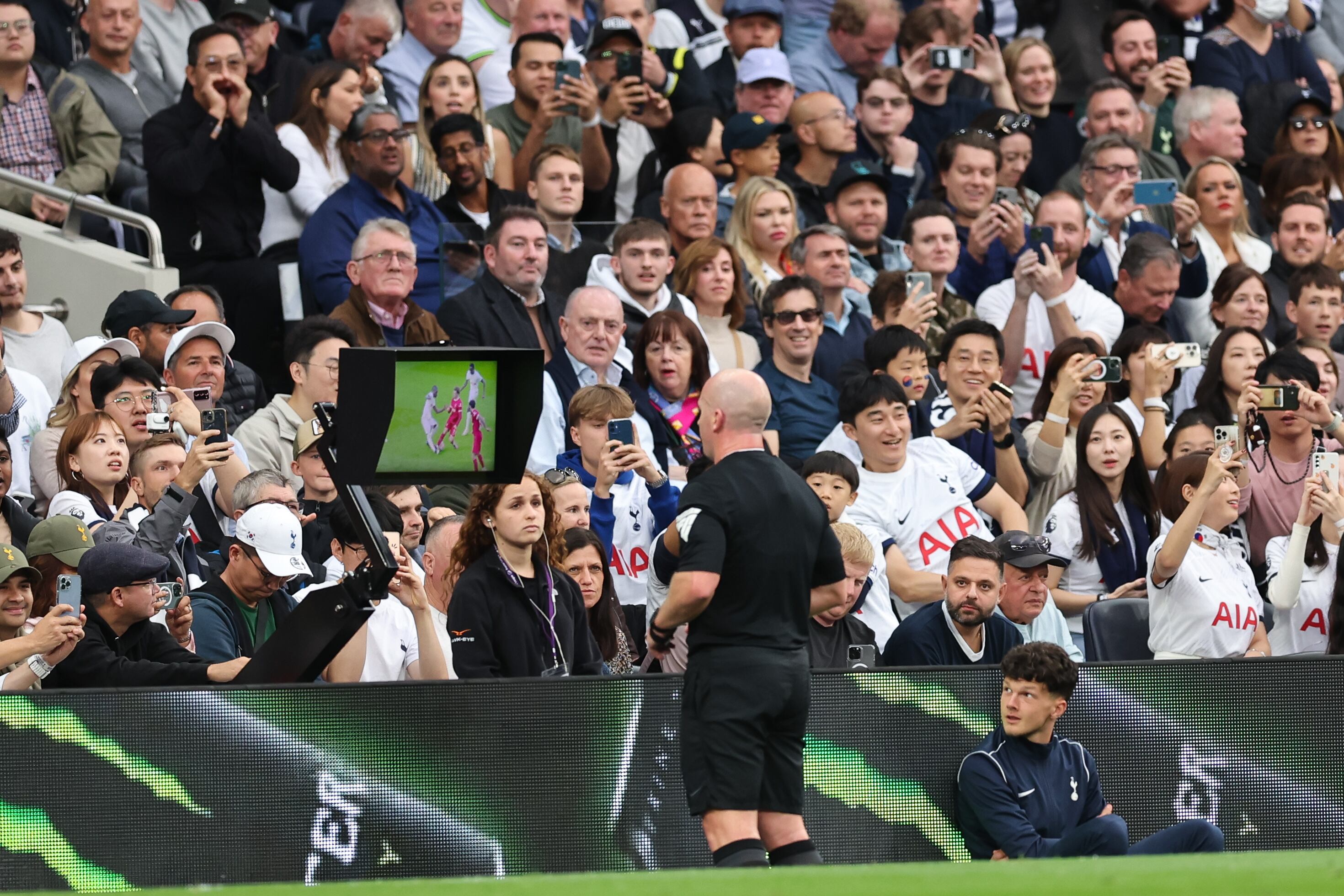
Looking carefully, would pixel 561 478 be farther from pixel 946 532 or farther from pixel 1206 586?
pixel 1206 586

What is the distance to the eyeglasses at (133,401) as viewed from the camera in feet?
27.3

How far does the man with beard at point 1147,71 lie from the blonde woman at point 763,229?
3.44 m

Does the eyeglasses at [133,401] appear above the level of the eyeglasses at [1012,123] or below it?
below

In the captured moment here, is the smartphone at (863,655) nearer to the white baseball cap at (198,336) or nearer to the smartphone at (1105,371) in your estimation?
the smartphone at (1105,371)

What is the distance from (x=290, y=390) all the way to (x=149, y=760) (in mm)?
4104

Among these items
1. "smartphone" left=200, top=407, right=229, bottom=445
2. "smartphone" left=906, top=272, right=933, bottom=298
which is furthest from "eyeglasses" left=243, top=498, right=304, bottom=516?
"smartphone" left=906, top=272, right=933, bottom=298

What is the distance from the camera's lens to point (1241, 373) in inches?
420

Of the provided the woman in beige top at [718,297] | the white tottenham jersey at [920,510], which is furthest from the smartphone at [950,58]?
the white tottenham jersey at [920,510]

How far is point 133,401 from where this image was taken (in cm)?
834

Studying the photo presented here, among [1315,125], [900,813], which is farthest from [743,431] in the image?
[1315,125]

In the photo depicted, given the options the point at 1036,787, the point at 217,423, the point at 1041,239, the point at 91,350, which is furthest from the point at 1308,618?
the point at 91,350

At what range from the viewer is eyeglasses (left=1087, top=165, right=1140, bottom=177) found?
12.4 m

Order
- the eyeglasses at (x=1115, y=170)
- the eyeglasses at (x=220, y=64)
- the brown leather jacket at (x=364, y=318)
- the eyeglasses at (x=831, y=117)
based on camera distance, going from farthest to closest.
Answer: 1. the eyeglasses at (x=1115, y=170)
2. the eyeglasses at (x=831, y=117)
3. the eyeglasses at (x=220, y=64)
4. the brown leather jacket at (x=364, y=318)

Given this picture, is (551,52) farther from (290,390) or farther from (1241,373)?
(1241,373)
